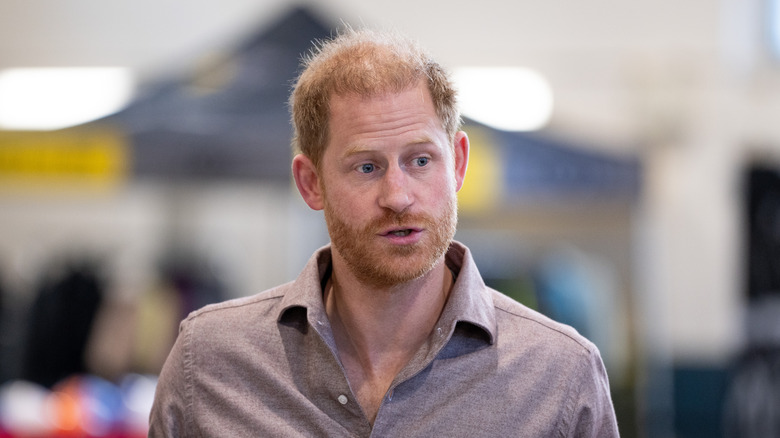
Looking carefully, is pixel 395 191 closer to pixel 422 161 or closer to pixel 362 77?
pixel 422 161

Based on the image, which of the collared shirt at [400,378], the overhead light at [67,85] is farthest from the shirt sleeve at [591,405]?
the overhead light at [67,85]

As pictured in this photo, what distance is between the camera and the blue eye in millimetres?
1649

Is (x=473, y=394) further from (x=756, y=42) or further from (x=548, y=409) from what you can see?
(x=756, y=42)

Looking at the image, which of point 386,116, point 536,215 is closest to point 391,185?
point 386,116

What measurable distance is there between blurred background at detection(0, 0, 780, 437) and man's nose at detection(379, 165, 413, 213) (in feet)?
13.3

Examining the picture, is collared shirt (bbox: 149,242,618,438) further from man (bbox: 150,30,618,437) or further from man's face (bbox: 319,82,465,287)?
man's face (bbox: 319,82,465,287)

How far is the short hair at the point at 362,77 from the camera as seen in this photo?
1662mm

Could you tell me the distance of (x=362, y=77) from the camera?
166 centimetres

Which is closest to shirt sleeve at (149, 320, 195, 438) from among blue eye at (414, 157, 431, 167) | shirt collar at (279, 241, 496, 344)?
shirt collar at (279, 241, 496, 344)

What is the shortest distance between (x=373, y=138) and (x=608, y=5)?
623cm

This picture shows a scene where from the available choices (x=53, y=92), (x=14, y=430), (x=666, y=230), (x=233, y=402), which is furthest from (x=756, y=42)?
(x=233, y=402)

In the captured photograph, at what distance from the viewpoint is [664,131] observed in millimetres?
7312

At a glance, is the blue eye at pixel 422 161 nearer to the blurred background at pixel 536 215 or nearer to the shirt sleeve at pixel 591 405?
the shirt sleeve at pixel 591 405

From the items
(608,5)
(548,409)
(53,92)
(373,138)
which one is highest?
(608,5)
